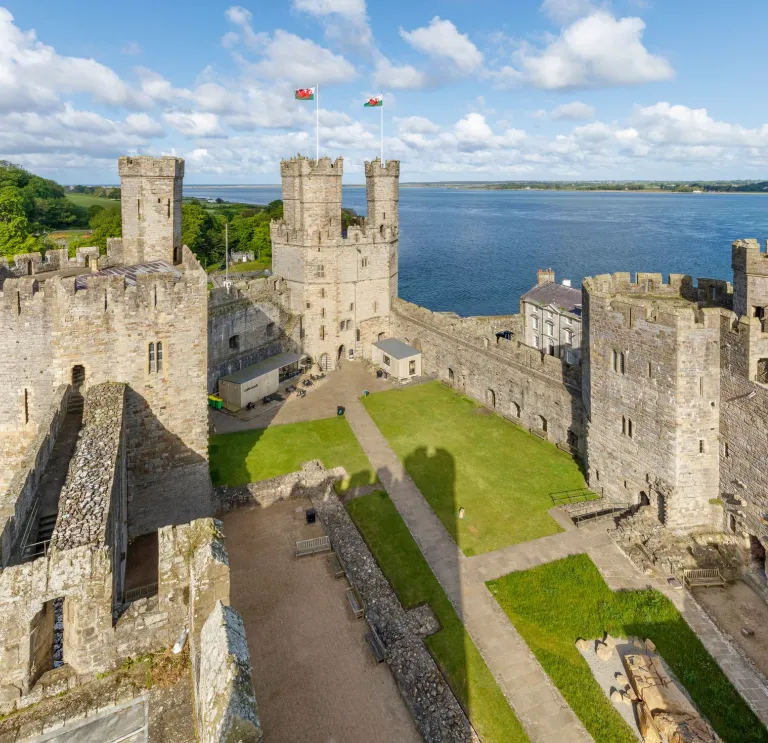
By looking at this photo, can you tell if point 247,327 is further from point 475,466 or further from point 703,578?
point 703,578

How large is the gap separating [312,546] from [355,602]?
3382 mm

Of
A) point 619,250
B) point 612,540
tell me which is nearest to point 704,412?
point 612,540

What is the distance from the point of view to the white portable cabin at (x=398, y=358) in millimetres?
38781

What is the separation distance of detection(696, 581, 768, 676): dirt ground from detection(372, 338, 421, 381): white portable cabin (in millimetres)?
23903

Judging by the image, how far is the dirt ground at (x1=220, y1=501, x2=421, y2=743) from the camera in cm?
1343

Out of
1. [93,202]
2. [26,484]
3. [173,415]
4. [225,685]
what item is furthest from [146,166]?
[93,202]

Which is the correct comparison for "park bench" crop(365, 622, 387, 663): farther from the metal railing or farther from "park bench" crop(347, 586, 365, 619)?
the metal railing

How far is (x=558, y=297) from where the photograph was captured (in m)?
39.7

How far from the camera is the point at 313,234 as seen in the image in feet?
128

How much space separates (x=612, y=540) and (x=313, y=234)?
28.5 meters

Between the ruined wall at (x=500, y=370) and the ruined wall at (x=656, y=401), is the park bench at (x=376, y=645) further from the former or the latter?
the ruined wall at (x=500, y=370)

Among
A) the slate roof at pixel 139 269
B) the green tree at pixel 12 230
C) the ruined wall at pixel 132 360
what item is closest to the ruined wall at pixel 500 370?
the ruined wall at pixel 132 360

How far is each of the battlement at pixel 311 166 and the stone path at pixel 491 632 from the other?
23.6m

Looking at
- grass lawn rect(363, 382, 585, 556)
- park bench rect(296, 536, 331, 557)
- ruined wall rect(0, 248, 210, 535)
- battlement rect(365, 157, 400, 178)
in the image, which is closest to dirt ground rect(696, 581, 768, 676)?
grass lawn rect(363, 382, 585, 556)
